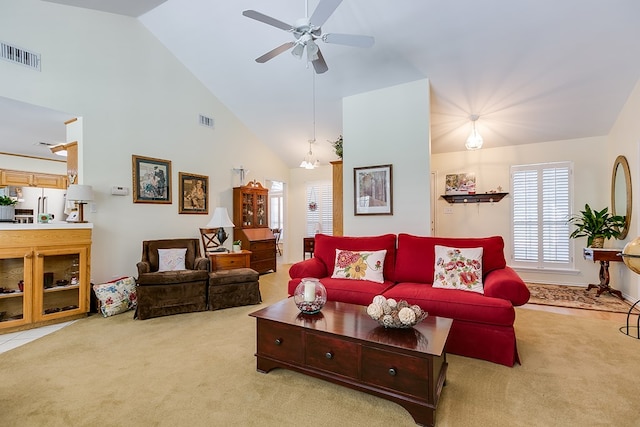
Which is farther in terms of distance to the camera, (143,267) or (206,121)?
(206,121)

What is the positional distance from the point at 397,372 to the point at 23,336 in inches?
144

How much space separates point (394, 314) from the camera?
1951mm

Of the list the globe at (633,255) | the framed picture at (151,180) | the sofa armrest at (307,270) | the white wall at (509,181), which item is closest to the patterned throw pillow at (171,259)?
the framed picture at (151,180)

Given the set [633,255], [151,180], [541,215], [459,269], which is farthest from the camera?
[541,215]

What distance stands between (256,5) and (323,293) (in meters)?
3.38

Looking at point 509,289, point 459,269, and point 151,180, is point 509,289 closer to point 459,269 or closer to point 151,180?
point 459,269

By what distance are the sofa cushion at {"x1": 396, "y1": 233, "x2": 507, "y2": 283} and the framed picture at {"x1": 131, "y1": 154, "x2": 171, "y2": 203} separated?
367 cm

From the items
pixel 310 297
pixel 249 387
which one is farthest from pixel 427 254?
pixel 249 387

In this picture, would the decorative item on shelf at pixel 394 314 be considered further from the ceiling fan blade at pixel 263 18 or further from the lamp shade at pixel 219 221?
the lamp shade at pixel 219 221

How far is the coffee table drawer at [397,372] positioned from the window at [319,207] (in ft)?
17.1

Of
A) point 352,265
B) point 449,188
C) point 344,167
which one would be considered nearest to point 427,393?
point 352,265

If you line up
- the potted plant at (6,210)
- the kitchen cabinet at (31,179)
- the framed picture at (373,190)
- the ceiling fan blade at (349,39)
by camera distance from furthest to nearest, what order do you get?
1. the kitchen cabinet at (31,179)
2. the framed picture at (373,190)
3. the potted plant at (6,210)
4. the ceiling fan blade at (349,39)

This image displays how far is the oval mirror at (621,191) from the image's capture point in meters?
3.96

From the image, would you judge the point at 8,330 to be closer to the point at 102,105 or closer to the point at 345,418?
the point at 102,105
